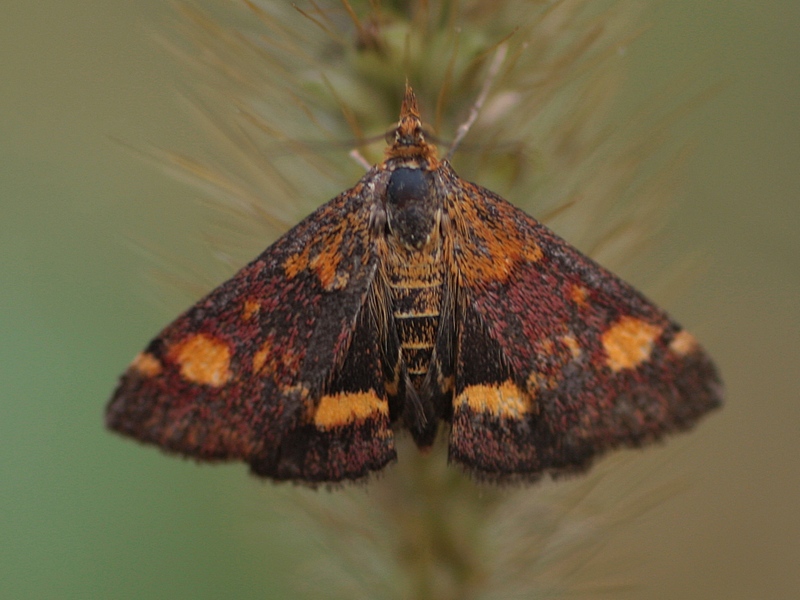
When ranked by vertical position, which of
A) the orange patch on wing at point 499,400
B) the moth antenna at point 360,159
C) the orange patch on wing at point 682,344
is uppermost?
the moth antenna at point 360,159

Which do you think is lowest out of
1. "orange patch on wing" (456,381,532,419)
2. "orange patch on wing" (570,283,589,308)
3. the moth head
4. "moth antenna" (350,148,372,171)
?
"orange patch on wing" (456,381,532,419)

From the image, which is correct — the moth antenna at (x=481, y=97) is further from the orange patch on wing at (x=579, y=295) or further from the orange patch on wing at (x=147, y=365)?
the orange patch on wing at (x=147, y=365)

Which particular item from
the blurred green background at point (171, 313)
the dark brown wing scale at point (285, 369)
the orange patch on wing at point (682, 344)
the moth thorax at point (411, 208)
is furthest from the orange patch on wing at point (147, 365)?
the orange patch on wing at point (682, 344)

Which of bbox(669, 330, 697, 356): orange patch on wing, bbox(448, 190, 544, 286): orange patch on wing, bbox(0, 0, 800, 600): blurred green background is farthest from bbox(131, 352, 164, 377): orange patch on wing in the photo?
bbox(669, 330, 697, 356): orange patch on wing

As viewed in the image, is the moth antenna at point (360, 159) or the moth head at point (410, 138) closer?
the moth head at point (410, 138)

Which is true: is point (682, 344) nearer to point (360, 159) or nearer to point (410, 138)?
Result: point (410, 138)

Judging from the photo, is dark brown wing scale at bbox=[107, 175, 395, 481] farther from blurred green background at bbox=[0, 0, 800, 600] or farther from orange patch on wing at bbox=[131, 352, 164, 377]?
blurred green background at bbox=[0, 0, 800, 600]

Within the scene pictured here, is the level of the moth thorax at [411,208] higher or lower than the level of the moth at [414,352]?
higher
